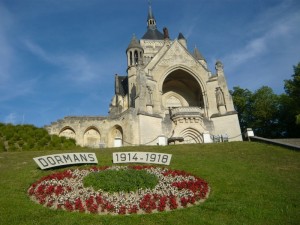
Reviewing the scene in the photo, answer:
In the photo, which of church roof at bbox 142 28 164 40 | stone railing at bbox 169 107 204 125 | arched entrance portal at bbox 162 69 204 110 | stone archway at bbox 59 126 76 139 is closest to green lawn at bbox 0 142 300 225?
stone archway at bbox 59 126 76 139

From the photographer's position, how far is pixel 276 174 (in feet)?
42.7

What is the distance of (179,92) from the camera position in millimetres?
36281

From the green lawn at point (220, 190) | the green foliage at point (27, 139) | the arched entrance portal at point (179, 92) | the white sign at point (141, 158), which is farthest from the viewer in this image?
the arched entrance portal at point (179, 92)

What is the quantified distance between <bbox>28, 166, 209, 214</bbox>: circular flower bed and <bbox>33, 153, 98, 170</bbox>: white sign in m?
1.09

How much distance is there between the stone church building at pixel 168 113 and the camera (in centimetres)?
2798

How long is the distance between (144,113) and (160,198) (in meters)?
18.0

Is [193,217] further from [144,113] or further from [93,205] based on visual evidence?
[144,113]

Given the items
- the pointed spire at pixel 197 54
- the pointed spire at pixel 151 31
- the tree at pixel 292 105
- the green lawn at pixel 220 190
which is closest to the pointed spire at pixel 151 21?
the pointed spire at pixel 151 31

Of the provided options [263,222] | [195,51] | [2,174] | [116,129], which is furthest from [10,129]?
[195,51]

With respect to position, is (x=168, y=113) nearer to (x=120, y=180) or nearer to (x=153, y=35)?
(x=120, y=180)

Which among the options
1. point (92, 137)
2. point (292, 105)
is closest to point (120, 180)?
point (92, 137)

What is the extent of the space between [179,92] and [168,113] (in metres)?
5.40

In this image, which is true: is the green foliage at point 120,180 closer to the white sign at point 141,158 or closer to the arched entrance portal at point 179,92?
the white sign at point 141,158

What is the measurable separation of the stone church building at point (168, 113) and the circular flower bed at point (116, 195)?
11.3 metres
